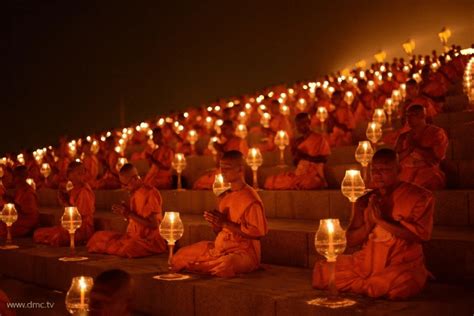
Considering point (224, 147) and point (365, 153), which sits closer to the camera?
point (365, 153)

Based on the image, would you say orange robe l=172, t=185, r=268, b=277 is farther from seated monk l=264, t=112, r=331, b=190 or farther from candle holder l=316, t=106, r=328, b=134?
candle holder l=316, t=106, r=328, b=134

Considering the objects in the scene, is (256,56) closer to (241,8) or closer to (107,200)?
(241,8)

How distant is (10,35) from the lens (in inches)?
834

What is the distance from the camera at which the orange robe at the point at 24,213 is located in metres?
10.6

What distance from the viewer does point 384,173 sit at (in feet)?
17.1

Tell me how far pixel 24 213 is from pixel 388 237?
6.84 m

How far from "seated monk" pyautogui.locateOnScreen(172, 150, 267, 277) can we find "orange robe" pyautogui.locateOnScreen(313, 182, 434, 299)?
1.11 meters

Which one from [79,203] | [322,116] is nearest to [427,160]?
[79,203]

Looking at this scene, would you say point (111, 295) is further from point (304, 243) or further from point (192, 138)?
point (192, 138)

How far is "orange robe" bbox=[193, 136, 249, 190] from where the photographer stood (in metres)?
10.2

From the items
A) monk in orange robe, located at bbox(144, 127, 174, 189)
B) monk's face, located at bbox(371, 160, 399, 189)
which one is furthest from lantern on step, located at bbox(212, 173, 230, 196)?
monk in orange robe, located at bbox(144, 127, 174, 189)

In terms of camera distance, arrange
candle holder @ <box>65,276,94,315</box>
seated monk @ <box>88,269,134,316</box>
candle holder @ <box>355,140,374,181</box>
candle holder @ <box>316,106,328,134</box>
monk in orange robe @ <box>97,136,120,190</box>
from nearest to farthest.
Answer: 1. seated monk @ <box>88,269,134,316</box>
2. candle holder @ <box>65,276,94,315</box>
3. candle holder @ <box>355,140,374,181</box>
4. candle holder @ <box>316,106,328,134</box>
5. monk in orange robe @ <box>97,136,120,190</box>

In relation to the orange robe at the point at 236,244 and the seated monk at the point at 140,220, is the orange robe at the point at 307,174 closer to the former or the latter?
the seated monk at the point at 140,220

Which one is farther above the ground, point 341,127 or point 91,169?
point 341,127
